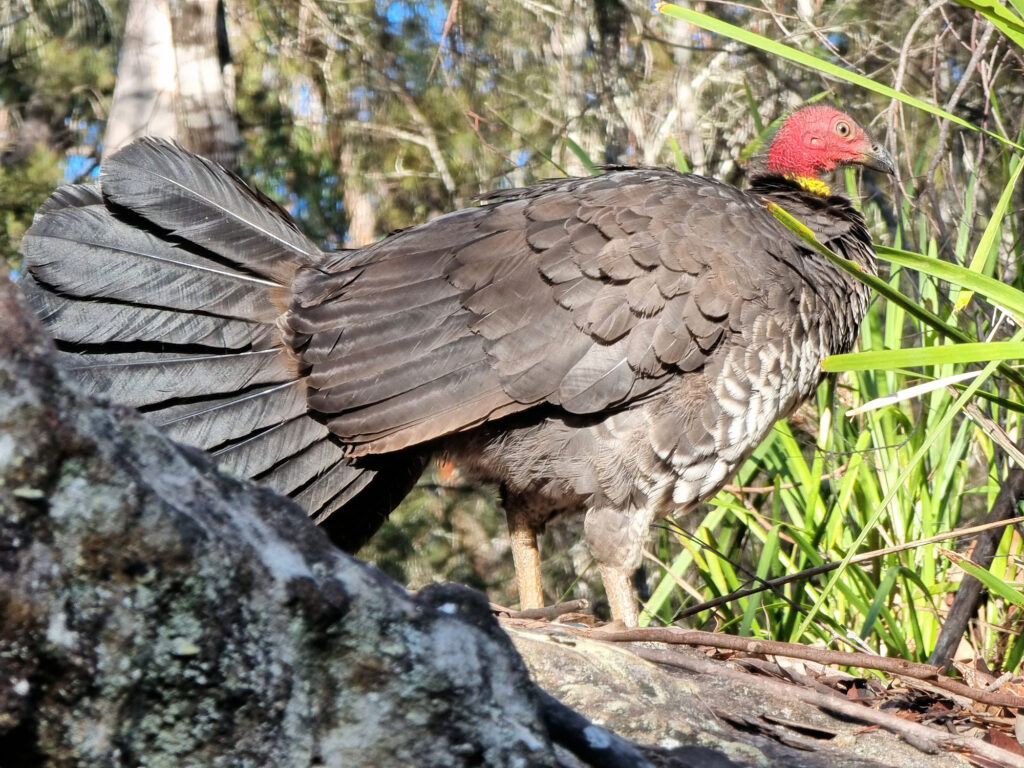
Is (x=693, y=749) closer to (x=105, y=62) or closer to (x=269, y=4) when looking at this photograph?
(x=269, y=4)

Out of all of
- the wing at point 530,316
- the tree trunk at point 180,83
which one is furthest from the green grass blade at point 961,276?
the tree trunk at point 180,83

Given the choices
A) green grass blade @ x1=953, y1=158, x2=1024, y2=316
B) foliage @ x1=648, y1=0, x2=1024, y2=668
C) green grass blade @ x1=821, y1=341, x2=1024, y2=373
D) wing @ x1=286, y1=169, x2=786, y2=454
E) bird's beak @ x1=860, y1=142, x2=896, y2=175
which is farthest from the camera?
bird's beak @ x1=860, y1=142, x2=896, y2=175

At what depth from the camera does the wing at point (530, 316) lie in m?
3.72

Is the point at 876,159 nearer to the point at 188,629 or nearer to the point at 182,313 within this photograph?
the point at 182,313

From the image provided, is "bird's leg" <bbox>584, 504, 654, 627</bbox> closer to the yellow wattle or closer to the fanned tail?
the fanned tail

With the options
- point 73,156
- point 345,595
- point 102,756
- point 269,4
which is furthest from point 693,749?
point 73,156

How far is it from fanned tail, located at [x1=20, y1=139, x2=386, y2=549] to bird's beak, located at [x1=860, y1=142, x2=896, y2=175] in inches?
98.0

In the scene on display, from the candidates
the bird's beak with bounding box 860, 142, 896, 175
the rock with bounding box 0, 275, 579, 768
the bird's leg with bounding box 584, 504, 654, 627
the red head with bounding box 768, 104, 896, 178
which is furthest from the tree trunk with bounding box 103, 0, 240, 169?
the rock with bounding box 0, 275, 579, 768

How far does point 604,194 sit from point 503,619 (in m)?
1.68

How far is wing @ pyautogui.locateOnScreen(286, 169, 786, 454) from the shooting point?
372 cm

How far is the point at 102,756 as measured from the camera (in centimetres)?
122

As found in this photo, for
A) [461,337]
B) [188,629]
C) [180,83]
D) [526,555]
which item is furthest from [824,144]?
[188,629]

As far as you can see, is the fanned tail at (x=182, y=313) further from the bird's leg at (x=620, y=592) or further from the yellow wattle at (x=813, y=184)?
the yellow wattle at (x=813, y=184)

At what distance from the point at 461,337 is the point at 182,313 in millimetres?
991
